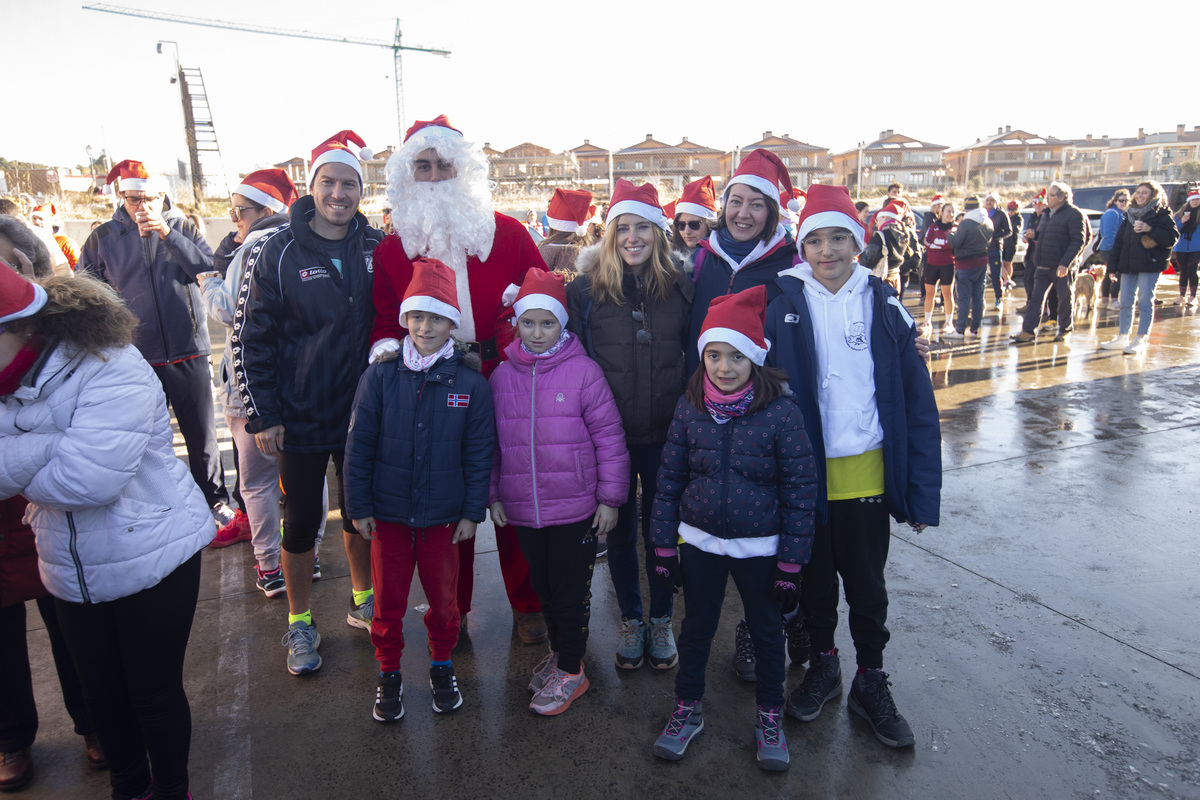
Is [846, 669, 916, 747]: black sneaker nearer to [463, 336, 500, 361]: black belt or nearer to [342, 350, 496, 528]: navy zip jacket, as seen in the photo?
[342, 350, 496, 528]: navy zip jacket

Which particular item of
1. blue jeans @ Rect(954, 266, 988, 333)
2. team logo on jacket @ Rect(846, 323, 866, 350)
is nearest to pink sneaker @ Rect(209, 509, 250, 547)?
team logo on jacket @ Rect(846, 323, 866, 350)

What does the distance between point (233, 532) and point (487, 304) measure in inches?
97.9

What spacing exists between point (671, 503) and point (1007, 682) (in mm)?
1607

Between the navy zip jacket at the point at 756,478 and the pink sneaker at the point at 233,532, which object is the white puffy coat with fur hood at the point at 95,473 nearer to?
the navy zip jacket at the point at 756,478

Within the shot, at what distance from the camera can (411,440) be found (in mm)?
2732

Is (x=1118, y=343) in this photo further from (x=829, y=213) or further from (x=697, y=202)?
(x=829, y=213)

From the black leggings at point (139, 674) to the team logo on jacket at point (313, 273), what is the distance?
1.25m

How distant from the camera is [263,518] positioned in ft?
12.4

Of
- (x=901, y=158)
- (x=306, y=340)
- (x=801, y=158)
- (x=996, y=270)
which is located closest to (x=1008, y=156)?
(x=901, y=158)

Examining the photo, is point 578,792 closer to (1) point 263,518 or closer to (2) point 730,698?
(2) point 730,698

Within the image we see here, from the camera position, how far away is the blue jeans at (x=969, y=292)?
955cm

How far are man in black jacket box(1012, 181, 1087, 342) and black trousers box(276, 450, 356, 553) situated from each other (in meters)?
9.32

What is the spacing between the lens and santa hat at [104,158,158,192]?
408cm

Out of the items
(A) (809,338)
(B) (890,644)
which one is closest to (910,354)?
(A) (809,338)
